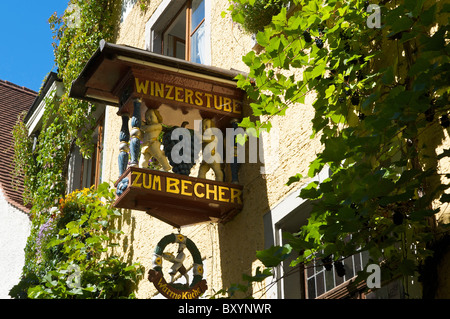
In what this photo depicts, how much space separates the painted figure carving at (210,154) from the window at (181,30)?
167cm

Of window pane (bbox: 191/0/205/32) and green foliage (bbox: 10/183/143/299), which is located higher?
window pane (bbox: 191/0/205/32)

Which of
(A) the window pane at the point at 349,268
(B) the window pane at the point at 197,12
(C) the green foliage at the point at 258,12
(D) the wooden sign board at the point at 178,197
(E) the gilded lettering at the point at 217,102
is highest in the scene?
(B) the window pane at the point at 197,12

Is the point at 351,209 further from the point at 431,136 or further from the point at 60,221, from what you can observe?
the point at 60,221

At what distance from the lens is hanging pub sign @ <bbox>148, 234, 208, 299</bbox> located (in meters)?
6.85

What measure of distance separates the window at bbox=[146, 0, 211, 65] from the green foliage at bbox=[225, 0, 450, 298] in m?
3.39

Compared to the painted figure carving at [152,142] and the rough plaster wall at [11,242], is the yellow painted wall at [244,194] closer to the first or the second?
the painted figure carving at [152,142]

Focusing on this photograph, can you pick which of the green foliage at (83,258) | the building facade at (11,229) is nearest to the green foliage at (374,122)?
the green foliage at (83,258)

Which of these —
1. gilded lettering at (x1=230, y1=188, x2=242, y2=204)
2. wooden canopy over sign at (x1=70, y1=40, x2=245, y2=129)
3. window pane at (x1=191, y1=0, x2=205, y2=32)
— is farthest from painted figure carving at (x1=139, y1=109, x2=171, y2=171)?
window pane at (x1=191, y1=0, x2=205, y2=32)

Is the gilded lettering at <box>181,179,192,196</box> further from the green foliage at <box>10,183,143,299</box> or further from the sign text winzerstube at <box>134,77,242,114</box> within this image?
the green foliage at <box>10,183,143,299</box>

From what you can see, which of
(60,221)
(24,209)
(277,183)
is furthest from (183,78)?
(24,209)

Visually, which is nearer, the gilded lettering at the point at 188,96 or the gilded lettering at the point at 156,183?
the gilded lettering at the point at 156,183

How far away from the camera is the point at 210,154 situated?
743cm

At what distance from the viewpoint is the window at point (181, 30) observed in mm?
9297

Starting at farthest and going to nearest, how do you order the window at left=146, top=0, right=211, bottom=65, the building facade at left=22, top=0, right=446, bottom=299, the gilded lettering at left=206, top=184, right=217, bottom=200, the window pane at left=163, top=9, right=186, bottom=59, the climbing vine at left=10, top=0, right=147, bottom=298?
1. the window pane at left=163, top=9, right=186, bottom=59
2. the window at left=146, top=0, right=211, bottom=65
3. the climbing vine at left=10, top=0, right=147, bottom=298
4. the gilded lettering at left=206, top=184, right=217, bottom=200
5. the building facade at left=22, top=0, right=446, bottom=299
